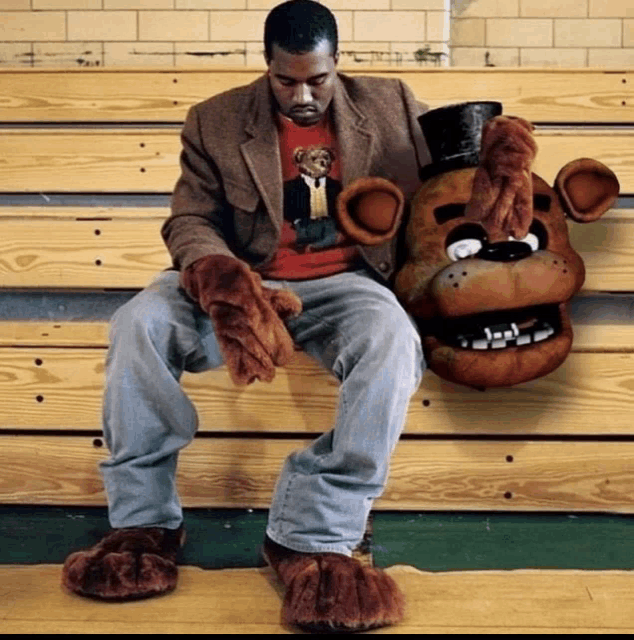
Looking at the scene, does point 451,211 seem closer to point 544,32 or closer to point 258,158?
point 258,158

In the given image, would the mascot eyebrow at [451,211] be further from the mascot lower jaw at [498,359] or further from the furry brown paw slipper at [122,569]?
the furry brown paw slipper at [122,569]

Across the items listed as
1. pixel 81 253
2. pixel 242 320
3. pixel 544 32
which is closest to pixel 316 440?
pixel 242 320

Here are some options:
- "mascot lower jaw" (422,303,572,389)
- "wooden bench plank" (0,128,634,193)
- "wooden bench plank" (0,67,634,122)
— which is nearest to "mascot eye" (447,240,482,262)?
"mascot lower jaw" (422,303,572,389)

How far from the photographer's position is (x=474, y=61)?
11.0 feet

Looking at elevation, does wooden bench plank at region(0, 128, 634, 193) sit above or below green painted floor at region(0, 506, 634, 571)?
above

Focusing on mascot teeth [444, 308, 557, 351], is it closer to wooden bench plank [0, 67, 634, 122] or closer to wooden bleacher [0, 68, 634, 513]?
wooden bleacher [0, 68, 634, 513]

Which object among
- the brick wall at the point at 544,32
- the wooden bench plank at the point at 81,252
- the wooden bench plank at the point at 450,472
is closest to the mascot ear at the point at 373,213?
the wooden bench plank at the point at 450,472

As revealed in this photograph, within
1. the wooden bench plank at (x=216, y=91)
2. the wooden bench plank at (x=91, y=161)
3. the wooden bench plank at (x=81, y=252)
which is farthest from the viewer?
the wooden bench plank at (x=216, y=91)

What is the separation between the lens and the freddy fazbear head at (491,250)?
1.43 m

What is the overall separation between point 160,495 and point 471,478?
1.69 ft

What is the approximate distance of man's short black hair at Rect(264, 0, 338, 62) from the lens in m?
1.40

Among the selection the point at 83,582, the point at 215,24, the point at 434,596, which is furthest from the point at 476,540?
the point at 215,24

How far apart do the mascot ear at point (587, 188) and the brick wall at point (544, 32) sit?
74.8 inches

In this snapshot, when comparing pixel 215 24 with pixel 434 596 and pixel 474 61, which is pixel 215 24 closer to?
pixel 474 61
